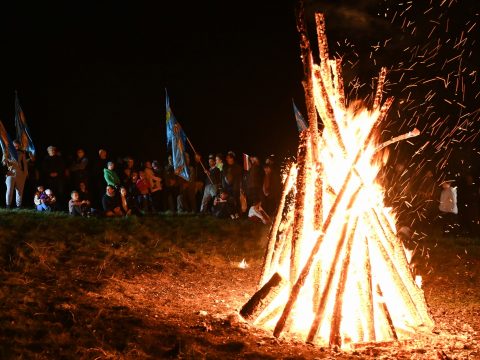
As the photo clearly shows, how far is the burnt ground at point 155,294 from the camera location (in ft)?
14.1

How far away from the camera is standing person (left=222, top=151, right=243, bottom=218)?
43.9 feet

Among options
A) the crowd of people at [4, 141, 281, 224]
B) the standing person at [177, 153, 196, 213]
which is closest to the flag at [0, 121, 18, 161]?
the crowd of people at [4, 141, 281, 224]

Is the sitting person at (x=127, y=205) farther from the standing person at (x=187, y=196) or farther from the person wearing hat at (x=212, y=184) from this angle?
the person wearing hat at (x=212, y=184)

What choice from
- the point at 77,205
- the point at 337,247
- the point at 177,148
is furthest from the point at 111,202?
the point at 337,247

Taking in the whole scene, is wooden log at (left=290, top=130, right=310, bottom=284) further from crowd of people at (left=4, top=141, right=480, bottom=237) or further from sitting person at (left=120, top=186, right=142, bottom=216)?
sitting person at (left=120, top=186, right=142, bottom=216)

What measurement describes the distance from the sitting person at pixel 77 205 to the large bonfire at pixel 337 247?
834cm

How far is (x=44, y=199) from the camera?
13211mm

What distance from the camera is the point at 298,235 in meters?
5.08

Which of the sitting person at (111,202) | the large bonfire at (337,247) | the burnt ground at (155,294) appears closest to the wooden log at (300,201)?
the large bonfire at (337,247)

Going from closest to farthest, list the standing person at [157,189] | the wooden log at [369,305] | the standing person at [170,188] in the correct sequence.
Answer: the wooden log at [369,305]
the standing person at [157,189]
the standing person at [170,188]

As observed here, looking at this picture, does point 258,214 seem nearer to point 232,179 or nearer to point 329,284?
point 232,179

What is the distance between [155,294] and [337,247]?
237 cm

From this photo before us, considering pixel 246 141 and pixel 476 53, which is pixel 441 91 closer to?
pixel 476 53

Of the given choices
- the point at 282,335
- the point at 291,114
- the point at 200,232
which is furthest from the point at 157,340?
the point at 291,114
